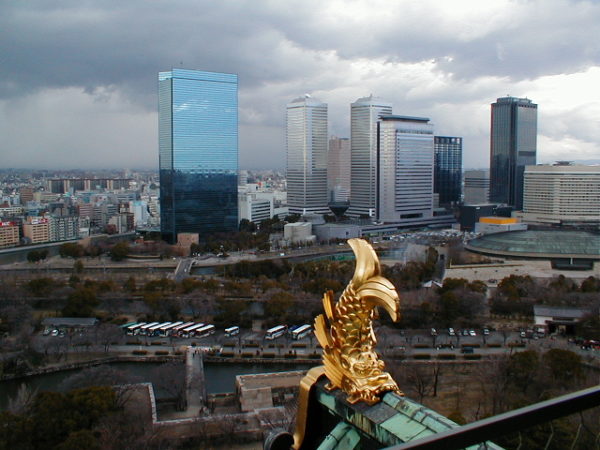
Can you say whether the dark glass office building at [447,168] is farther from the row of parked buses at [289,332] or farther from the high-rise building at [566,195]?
the row of parked buses at [289,332]

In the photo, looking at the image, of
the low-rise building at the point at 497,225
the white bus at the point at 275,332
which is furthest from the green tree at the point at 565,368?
the low-rise building at the point at 497,225

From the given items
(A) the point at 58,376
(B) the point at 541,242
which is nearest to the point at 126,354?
(A) the point at 58,376

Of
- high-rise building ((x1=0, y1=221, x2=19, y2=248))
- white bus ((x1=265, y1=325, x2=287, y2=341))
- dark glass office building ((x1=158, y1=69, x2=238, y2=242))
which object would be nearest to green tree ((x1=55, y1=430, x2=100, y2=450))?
white bus ((x1=265, y1=325, x2=287, y2=341))

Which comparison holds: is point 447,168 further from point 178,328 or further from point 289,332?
point 178,328

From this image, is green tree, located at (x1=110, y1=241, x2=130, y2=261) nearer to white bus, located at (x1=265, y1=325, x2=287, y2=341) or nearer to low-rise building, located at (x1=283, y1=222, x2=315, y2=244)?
low-rise building, located at (x1=283, y1=222, x2=315, y2=244)

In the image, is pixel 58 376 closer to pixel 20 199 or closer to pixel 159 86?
pixel 159 86

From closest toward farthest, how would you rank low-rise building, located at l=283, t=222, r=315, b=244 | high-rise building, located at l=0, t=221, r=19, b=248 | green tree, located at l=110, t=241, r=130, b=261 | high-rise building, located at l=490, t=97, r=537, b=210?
1. green tree, located at l=110, t=241, r=130, b=261
2. low-rise building, located at l=283, t=222, r=315, b=244
3. high-rise building, located at l=0, t=221, r=19, b=248
4. high-rise building, located at l=490, t=97, r=537, b=210
